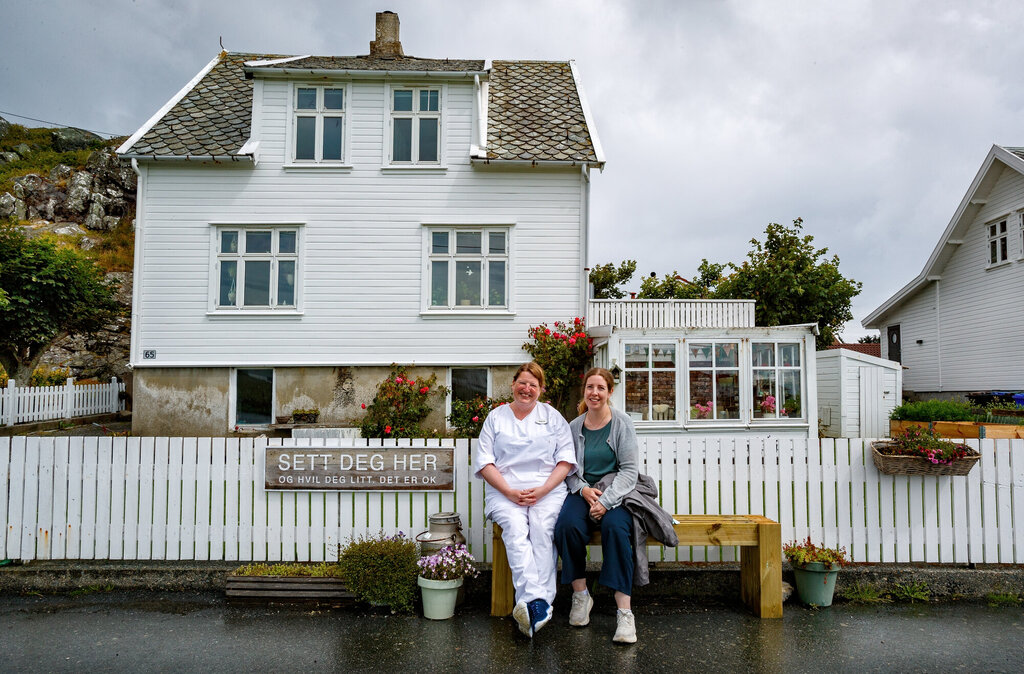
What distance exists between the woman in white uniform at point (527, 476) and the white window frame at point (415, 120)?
9.48 meters

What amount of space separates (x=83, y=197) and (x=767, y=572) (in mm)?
35914

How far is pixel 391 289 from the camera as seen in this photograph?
1353 cm

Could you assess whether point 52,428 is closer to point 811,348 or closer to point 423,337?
point 423,337

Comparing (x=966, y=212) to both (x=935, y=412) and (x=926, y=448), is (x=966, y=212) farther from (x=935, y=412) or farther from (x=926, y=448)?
(x=926, y=448)

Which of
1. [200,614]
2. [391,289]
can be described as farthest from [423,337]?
[200,614]

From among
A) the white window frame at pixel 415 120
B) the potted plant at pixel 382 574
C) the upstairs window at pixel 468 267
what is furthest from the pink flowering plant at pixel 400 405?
the potted plant at pixel 382 574

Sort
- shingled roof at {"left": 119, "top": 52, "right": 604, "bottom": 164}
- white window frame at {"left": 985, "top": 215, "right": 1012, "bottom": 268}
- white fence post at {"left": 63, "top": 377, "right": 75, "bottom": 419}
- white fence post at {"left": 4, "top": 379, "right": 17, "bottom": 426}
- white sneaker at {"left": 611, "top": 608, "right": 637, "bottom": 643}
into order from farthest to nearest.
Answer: white window frame at {"left": 985, "top": 215, "right": 1012, "bottom": 268}, white fence post at {"left": 63, "top": 377, "right": 75, "bottom": 419}, white fence post at {"left": 4, "top": 379, "right": 17, "bottom": 426}, shingled roof at {"left": 119, "top": 52, "right": 604, "bottom": 164}, white sneaker at {"left": 611, "top": 608, "right": 637, "bottom": 643}

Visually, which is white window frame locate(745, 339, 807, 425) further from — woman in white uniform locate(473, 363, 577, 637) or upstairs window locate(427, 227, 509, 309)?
woman in white uniform locate(473, 363, 577, 637)

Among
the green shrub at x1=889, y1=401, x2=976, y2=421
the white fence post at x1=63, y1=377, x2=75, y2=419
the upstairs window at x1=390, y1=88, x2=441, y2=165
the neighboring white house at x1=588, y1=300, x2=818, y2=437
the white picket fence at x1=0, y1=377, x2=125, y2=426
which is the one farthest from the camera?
the white fence post at x1=63, y1=377, x2=75, y2=419

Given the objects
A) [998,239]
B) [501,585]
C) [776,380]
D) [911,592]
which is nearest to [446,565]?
[501,585]

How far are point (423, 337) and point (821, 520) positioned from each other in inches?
359

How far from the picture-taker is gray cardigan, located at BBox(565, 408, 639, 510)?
188 inches

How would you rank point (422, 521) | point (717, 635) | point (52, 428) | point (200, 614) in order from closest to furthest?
point (717, 635) < point (200, 614) < point (422, 521) < point (52, 428)

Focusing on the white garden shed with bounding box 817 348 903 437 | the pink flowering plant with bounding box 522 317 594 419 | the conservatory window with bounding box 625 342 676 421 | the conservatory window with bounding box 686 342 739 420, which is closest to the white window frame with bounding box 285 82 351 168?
the pink flowering plant with bounding box 522 317 594 419
